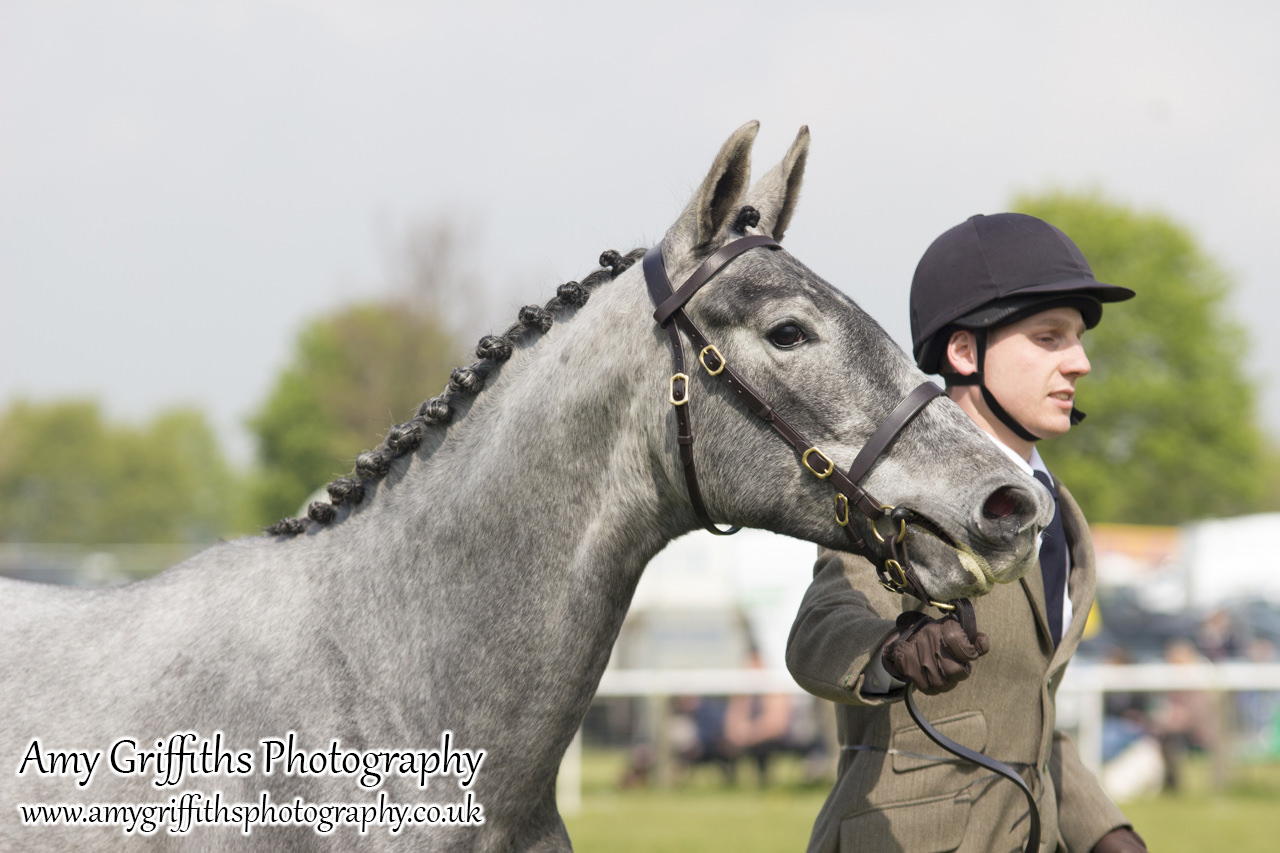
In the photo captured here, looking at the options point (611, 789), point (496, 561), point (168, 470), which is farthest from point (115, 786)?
point (168, 470)

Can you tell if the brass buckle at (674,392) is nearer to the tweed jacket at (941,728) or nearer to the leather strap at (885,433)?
the leather strap at (885,433)

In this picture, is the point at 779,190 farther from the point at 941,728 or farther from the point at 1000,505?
the point at 941,728

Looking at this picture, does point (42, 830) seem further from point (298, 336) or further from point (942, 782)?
point (298, 336)

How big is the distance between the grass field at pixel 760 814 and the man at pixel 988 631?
6941 millimetres

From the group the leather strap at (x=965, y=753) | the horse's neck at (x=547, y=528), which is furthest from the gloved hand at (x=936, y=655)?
the horse's neck at (x=547, y=528)

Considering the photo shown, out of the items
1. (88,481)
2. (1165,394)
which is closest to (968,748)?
(1165,394)

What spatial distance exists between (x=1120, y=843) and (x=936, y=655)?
1234 mm

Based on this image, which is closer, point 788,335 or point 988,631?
point 788,335

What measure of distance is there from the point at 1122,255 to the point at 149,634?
163 feet

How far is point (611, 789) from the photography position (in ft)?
46.9

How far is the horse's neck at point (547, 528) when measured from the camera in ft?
9.20

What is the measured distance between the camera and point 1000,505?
2631 mm

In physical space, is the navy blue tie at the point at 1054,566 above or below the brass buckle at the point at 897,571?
above

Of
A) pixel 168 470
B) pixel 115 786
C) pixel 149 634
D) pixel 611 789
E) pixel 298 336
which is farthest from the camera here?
pixel 168 470
